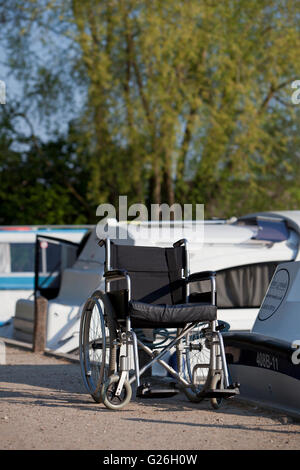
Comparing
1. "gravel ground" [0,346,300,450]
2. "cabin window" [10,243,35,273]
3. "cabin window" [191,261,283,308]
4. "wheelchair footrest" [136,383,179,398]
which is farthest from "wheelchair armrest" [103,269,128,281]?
"cabin window" [10,243,35,273]

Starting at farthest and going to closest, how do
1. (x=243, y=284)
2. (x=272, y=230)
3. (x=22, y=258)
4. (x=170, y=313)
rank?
(x=22, y=258) < (x=272, y=230) < (x=243, y=284) < (x=170, y=313)

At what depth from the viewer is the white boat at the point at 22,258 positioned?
50.4ft

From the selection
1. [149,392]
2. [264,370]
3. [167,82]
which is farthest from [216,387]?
[167,82]

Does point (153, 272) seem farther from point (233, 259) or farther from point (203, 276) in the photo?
point (233, 259)

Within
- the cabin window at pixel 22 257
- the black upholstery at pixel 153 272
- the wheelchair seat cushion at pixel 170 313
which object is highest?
the black upholstery at pixel 153 272

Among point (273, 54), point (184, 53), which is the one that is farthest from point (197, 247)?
point (273, 54)

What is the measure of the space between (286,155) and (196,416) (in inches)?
706

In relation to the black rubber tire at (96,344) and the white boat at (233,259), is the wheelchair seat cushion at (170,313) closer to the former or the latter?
the black rubber tire at (96,344)

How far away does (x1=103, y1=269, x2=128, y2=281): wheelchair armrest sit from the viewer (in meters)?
6.82

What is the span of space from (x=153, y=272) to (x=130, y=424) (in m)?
1.85

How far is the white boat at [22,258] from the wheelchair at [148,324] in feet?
24.5

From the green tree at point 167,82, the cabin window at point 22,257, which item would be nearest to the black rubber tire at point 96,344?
the cabin window at point 22,257

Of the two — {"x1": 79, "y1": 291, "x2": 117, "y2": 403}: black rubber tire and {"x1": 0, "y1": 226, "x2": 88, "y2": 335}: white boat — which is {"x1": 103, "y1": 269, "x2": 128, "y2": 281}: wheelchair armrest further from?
{"x1": 0, "y1": 226, "x2": 88, "y2": 335}: white boat

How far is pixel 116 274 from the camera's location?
698 centimetres
